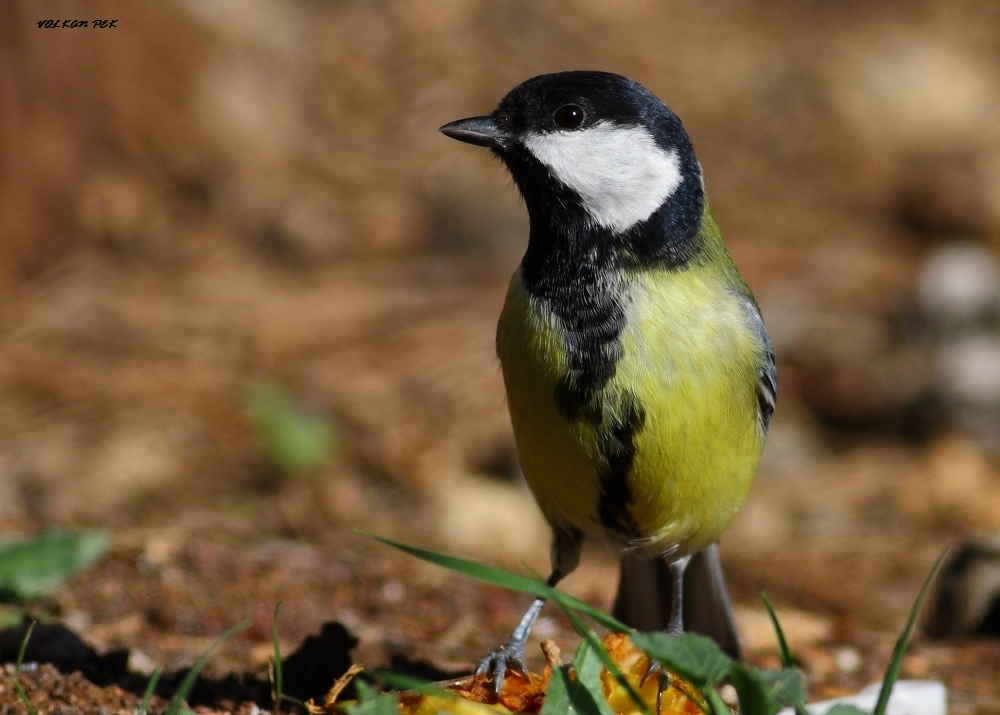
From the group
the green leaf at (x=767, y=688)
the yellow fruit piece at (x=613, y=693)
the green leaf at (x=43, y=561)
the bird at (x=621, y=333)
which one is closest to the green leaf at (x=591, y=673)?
the yellow fruit piece at (x=613, y=693)

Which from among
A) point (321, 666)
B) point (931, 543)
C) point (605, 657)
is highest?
point (605, 657)

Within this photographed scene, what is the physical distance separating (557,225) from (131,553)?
79.0 inches

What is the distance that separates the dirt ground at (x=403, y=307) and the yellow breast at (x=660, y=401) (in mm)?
752

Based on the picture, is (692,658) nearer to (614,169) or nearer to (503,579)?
(503,579)

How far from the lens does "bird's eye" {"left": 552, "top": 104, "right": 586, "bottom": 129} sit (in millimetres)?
2916

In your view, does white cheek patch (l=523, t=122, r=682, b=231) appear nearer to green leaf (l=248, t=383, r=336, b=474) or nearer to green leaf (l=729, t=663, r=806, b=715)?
green leaf (l=729, t=663, r=806, b=715)

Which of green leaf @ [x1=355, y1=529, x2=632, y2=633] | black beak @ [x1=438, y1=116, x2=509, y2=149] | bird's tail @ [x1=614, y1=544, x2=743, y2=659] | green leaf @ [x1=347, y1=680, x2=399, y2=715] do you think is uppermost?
black beak @ [x1=438, y1=116, x2=509, y2=149]

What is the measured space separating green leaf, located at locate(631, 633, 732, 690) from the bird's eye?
1.48 m

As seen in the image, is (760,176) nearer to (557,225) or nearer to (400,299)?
(400,299)

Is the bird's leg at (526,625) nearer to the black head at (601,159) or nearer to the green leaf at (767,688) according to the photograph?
the green leaf at (767,688)

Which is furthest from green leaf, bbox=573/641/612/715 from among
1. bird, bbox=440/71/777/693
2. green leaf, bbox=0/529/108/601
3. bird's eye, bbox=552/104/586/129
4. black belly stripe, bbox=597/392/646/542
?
green leaf, bbox=0/529/108/601

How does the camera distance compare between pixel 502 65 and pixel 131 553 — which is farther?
pixel 502 65

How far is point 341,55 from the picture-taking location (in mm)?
8195

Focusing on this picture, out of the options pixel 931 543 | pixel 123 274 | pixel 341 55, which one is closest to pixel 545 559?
pixel 931 543
